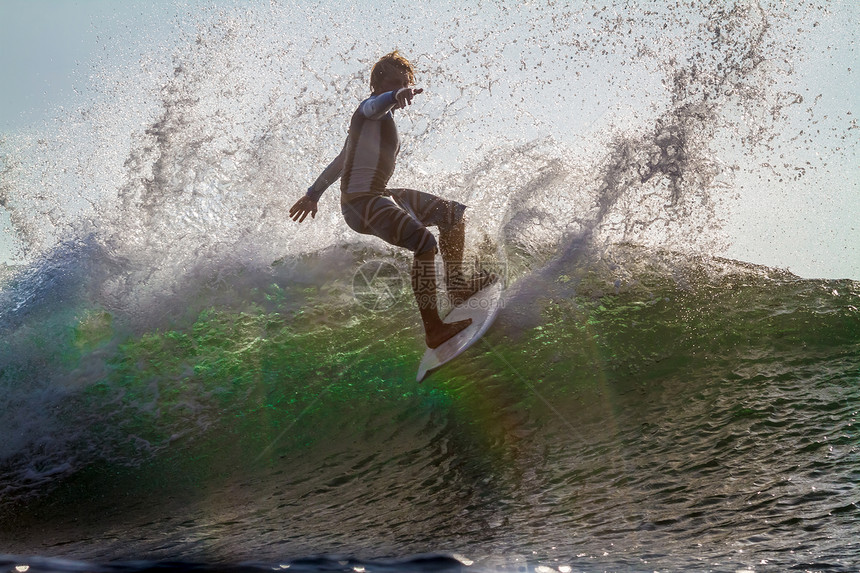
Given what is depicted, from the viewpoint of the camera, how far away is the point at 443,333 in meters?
4.00

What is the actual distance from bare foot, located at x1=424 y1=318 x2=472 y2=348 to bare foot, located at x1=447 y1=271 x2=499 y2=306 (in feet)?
0.98

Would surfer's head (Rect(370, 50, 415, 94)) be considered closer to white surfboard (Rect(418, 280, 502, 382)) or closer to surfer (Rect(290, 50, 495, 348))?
surfer (Rect(290, 50, 495, 348))

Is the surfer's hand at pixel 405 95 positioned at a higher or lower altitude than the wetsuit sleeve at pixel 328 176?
higher

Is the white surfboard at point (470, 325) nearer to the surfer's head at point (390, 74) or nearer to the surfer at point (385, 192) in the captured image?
the surfer at point (385, 192)

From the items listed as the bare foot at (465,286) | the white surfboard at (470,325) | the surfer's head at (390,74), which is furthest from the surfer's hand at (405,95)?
the white surfboard at (470,325)

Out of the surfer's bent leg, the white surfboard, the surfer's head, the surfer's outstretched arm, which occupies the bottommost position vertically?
the white surfboard

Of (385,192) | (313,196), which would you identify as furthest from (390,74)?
(313,196)

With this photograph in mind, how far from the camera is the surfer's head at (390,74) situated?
381 centimetres

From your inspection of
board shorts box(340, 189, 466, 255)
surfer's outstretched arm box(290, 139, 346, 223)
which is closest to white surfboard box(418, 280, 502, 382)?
board shorts box(340, 189, 466, 255)

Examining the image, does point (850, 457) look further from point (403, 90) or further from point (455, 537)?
point (403, 90)

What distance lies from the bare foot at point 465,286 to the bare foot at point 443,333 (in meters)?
0.30

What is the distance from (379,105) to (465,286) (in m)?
1.34

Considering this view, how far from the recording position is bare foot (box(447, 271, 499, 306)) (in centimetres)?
430

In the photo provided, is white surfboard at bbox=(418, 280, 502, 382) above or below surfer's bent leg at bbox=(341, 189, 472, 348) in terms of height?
below
